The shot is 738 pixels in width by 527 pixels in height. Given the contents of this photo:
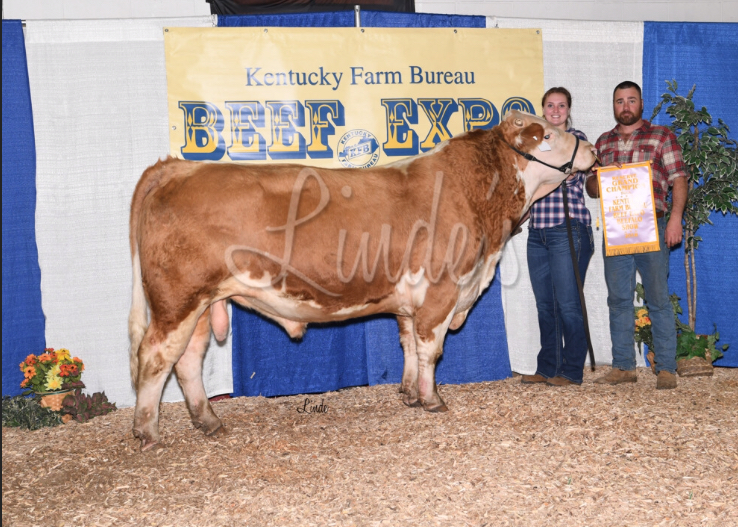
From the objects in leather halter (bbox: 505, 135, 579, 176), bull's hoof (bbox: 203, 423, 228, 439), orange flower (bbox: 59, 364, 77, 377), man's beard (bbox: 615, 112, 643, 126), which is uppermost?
man's beard (bbox: 615, 112, 643, 126)

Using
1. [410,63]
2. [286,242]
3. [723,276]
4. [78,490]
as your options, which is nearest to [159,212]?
[286,242]

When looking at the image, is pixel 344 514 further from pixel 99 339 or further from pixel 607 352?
pixel 607 352

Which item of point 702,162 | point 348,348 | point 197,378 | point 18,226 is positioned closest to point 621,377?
point 702,162

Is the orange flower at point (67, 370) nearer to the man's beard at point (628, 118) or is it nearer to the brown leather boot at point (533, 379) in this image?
the brown leather boot at point (533, 379)

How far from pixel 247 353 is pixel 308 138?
183 centimetres

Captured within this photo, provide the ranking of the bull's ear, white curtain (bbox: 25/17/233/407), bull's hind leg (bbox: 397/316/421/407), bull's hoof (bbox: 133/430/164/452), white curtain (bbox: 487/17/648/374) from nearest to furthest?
bull's hoof (bbox: 133/430/164/452)
the bull's ear
bull's hind leg (bbox: 397/316/421/407)
white curtain (bbox: 25/17/233/407)
white curtain (bbox: 487/17/648/374)

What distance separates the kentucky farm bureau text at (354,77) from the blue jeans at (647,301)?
195cm

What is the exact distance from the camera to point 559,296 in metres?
5.17

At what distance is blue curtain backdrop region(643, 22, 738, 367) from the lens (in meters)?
5.78

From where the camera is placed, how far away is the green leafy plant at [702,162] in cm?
530

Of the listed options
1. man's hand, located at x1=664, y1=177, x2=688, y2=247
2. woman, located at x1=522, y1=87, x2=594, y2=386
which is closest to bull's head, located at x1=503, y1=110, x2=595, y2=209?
woman, located at x1=522, y1=87, x2=594, y2=386

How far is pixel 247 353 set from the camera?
5.40 metres

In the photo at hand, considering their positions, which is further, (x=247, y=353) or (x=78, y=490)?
(x=247, y=353)

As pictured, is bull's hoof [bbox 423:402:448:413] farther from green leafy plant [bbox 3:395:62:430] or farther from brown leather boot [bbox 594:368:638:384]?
green leafy plant [bbox 3:395:62:430]
